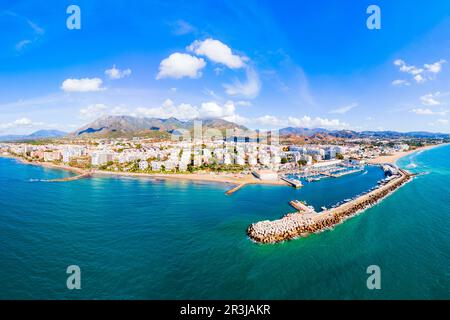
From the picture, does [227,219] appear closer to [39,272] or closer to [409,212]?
[39,272]

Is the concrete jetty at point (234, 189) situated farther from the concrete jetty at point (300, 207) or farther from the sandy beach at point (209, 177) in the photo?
the concrete jetty at point (300, 207)

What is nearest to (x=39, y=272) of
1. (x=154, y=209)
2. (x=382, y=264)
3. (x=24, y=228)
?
(x=24, y=228)

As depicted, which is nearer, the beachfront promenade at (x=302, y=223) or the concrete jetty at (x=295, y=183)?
the beachfront promenade at (x=302, y=223)

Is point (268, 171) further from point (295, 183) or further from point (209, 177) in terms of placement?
point (209, 177)

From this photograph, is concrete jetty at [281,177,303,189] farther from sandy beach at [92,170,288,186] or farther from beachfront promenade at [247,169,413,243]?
beachfront promenade at [247,169,413,243]

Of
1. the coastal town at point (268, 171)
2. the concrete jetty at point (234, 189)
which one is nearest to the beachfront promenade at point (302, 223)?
the coastal town at point (268, 171)
